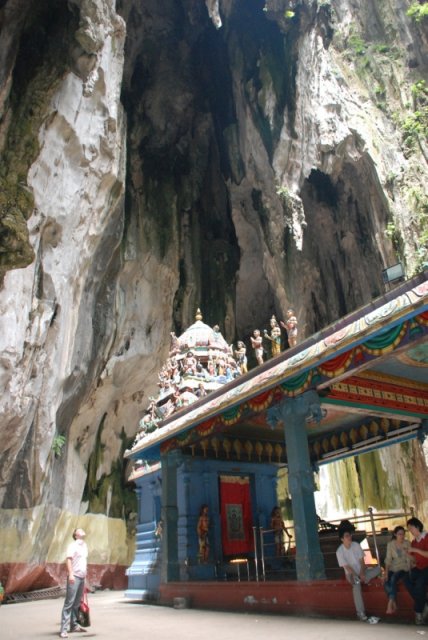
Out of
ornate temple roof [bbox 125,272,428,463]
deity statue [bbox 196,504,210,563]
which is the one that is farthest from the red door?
ornate temple roof [bbox 125,272,428,463]

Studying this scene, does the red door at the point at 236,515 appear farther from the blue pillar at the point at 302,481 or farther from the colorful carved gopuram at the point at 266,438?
the blue pillar at the point at 302,481

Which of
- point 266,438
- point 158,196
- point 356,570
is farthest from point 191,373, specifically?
point 158,196

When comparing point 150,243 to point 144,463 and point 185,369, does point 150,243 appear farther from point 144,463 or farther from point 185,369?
point 144,463

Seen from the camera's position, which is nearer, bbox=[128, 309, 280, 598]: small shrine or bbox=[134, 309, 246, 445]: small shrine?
bbox=[128, 309, 280, 598]: small shrine

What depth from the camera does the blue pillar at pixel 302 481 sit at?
5.81m

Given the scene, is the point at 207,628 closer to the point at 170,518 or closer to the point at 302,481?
the point at 302,481

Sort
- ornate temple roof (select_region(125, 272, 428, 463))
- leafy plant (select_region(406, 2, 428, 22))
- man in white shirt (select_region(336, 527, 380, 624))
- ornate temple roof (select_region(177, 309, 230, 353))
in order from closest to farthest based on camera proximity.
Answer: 1. man in white shirt (select_region(336, 527, 380, 624))
2. ornate temple roof (select_region(125, 272, 428, 463))
3. ornate temple roof (select_region(177, 309, 230, 353))
4. leafy plant (select_region(406, 2, 428, 22))

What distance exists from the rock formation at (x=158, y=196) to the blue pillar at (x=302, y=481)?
4.89 m

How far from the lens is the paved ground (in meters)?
4.29

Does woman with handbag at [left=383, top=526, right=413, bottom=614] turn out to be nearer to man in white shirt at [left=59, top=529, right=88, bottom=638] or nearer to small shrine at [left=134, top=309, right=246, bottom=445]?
man in white shirt at [left=59, top=529, right=88, bottom=638]

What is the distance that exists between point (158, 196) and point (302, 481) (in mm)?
14468

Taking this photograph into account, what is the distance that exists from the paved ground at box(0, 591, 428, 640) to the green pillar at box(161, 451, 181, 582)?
85cm

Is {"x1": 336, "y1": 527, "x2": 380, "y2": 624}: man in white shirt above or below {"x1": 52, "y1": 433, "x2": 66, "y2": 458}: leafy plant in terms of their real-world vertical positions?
below

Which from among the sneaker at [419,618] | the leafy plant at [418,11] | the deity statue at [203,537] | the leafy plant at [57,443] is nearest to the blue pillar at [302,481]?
the sneaker at [419,618]
